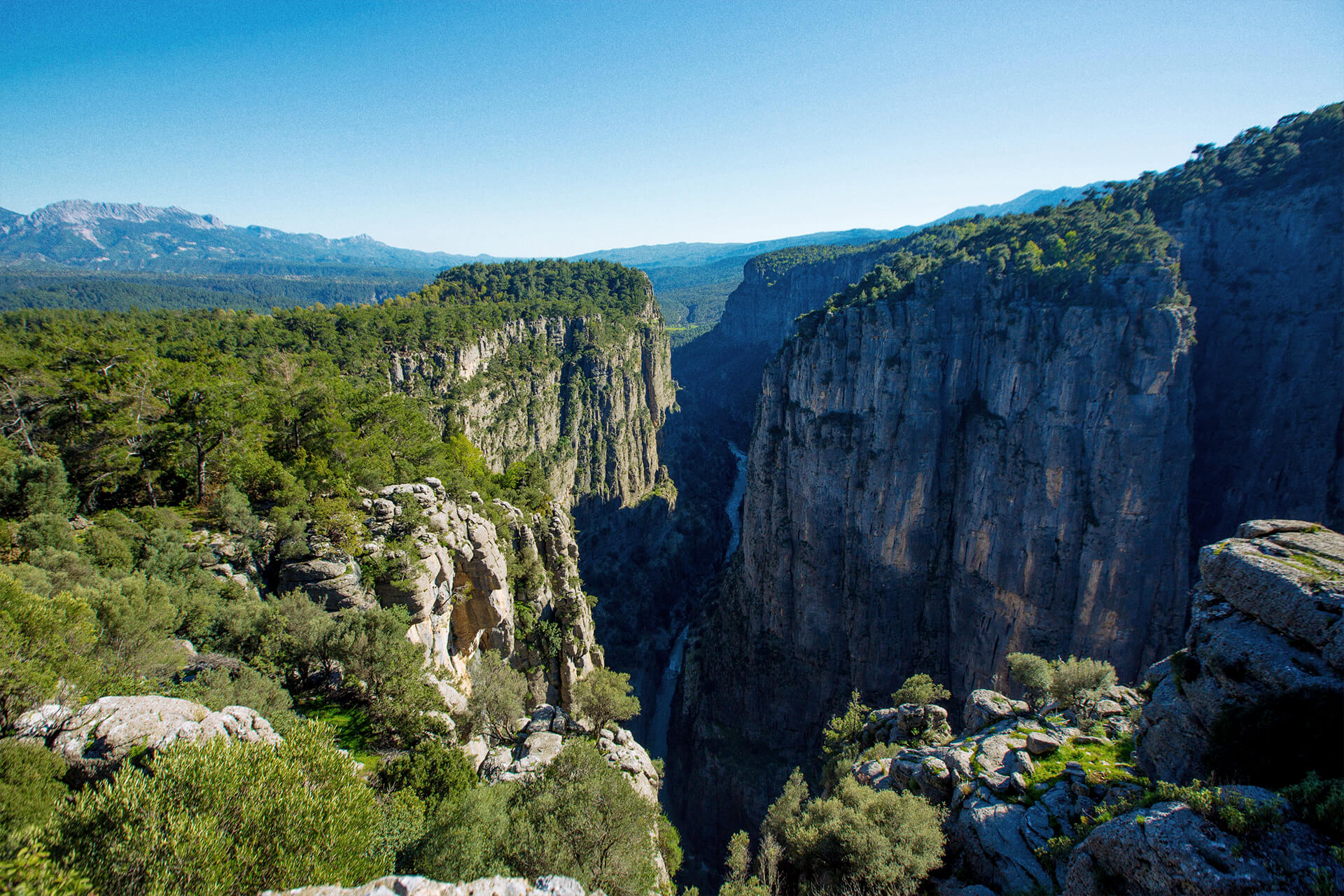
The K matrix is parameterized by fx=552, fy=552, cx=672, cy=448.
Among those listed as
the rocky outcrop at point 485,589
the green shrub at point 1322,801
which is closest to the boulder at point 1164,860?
the green shrub at point 1322,801

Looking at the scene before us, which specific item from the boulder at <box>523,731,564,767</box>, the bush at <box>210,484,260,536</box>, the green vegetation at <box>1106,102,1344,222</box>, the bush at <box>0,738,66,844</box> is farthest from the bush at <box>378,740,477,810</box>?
the green vegetation at <box>1106,102,1344,222</box>

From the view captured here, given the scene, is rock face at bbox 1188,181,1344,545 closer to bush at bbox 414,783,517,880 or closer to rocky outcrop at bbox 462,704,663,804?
rocky outcrop at bbox 462,704,663,804

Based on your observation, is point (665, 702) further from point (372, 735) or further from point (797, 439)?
point (372, 735)

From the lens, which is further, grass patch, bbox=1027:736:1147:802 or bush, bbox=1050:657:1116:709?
bush, bbox=1050:657:1116:709

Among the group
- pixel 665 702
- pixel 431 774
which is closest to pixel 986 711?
pixel 431 774

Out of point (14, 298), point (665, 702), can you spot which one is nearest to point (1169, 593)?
point (665, 702)

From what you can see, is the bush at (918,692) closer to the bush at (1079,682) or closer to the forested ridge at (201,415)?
the bush at (1079,682)

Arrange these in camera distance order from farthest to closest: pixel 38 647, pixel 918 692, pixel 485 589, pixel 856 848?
pixel 918 692, pixel 485 589, pixel 856 848, pixel 38 647

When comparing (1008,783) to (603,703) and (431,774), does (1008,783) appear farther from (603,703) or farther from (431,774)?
(431,774)
